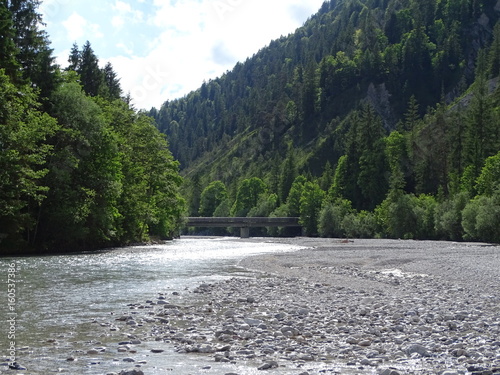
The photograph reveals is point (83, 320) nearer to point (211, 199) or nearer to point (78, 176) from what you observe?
point (78, 176)

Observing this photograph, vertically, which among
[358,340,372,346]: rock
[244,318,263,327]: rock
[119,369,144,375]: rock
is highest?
[244,318,263,327]: rock

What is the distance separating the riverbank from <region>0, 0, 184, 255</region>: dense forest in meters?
24.5

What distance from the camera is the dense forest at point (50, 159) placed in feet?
131

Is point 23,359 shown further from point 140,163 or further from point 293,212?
point 293,212

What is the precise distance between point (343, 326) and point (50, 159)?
3973cm

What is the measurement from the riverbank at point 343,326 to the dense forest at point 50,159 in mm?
24519

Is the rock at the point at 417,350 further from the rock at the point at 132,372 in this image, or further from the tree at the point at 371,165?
the tree at the point at 371,165

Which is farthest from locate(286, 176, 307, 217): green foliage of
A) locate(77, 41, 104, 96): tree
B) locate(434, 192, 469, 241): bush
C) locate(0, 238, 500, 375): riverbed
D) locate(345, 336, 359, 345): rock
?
locate(345, 336, 359, 345): rock

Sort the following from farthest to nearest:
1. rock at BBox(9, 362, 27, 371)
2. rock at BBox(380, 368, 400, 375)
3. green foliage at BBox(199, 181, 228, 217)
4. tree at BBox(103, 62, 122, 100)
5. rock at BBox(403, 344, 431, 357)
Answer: green foliage at BBox(199, 181, 228, 217)
tree at BBox(103, 62, 122, 100)
rock at BBox(403, 344, 431, 357)
rock at BBox(9, 362, 27, 371)
rock at BBox(380, 368, 400, 375)

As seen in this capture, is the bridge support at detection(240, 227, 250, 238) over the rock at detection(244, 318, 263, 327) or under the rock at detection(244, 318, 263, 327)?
over

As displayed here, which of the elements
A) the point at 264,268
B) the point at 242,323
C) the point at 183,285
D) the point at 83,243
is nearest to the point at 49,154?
the point at 83,243

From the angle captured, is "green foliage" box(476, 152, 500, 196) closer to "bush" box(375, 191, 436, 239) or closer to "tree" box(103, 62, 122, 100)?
"bush" box(375, 191, 436, 239)

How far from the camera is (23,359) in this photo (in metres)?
10.1

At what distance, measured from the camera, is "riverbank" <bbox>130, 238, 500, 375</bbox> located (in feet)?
32.7
